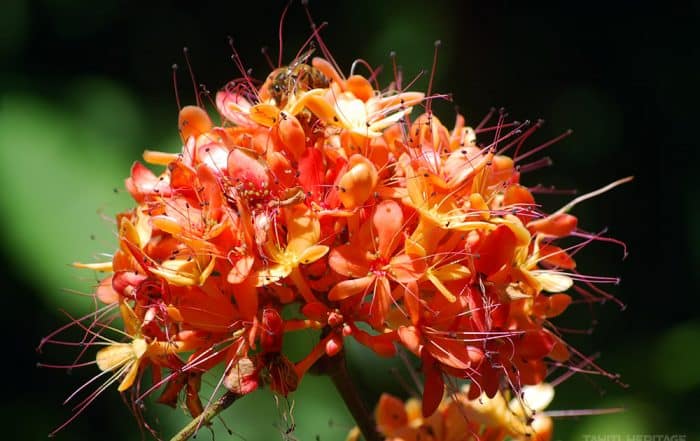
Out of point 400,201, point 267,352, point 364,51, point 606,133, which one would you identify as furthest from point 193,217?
point 606,133

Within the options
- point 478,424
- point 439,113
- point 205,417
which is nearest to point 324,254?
point 205,417

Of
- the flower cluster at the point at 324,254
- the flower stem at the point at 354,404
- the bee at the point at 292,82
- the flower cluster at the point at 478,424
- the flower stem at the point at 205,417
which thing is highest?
the bee at the point at 292,82

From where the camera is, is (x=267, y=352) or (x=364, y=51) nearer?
→ (x=267, y=352)

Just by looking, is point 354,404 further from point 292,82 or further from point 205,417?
point 292,82

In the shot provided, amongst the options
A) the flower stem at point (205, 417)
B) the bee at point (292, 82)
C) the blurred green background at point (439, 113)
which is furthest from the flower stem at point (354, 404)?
the blurred green background at point (439, 113)

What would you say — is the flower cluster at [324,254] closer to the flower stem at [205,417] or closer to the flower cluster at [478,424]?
the flower stem at [205,417]

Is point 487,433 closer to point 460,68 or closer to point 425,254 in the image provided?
point 425,254
